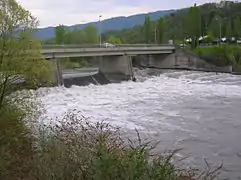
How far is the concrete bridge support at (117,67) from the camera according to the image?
53344 millimetres

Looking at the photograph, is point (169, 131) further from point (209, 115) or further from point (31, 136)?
point (31, 136)

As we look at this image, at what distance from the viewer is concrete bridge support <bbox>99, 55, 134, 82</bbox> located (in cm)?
5334

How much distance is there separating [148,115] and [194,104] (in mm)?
6374

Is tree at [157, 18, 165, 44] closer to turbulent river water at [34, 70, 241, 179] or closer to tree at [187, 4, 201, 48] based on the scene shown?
tree at [187, 4, 201, 48]

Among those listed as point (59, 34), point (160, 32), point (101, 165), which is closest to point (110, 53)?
point (160, 32)

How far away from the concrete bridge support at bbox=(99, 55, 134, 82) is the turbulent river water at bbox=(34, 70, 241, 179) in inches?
85.1

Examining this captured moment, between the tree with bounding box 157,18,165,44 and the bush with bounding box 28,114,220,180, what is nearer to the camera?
the bush with bounding box 28,114,220,180

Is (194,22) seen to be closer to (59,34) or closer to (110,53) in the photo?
(110,53)

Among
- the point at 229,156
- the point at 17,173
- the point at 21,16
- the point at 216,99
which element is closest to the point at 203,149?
the point at 229,156

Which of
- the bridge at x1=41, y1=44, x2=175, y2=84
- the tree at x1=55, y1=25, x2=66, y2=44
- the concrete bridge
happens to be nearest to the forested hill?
the concrete bridge

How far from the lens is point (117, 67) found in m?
55.0

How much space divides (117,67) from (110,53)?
10.4 feet

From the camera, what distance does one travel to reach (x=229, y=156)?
16.8 meters

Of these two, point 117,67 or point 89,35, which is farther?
point 89,35
